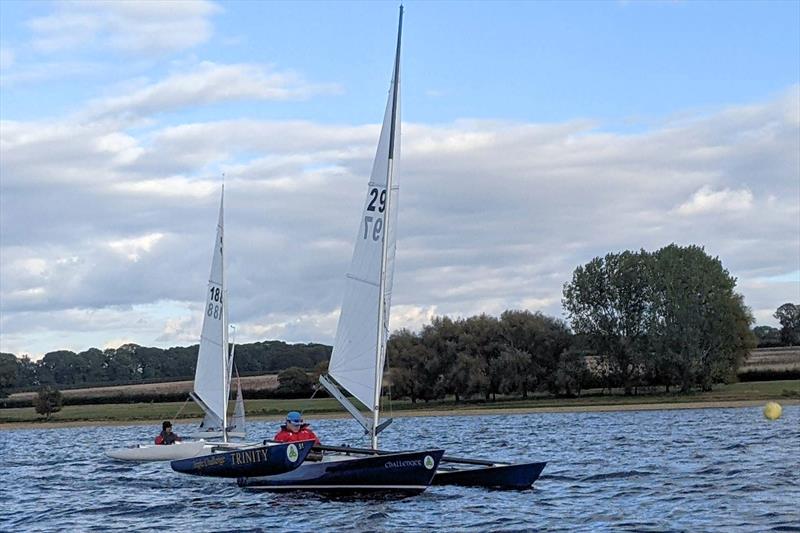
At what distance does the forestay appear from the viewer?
95.0 feet

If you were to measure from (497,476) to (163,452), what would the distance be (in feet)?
62.1

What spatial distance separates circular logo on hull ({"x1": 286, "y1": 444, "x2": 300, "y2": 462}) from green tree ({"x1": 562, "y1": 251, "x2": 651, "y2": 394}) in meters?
74.0

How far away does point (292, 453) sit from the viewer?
29.3 metres

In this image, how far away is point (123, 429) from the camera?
94.0m

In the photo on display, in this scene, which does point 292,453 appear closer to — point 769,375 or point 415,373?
point 415,373

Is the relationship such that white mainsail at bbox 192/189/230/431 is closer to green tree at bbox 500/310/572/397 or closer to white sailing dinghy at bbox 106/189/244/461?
white sailing dinghy at bbox 106/189/244/461

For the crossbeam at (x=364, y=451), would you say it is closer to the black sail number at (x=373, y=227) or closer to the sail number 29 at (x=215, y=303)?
the black sail number at (x=373, y=227)

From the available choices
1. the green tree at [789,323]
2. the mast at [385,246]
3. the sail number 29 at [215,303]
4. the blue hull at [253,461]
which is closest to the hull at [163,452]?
the sail number 29 at [215,303]

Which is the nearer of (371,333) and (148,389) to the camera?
(371,333)

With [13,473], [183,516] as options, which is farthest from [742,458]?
[13,473]

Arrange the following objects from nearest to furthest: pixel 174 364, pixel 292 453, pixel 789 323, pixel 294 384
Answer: pixel 292 453 < pixel 294 384 < pixel 789 323 < pixel 174 364

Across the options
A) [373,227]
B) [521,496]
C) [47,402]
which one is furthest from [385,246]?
[47,402]

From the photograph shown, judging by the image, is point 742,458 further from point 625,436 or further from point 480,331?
point 480,331

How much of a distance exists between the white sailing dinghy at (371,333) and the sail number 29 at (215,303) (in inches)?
603
